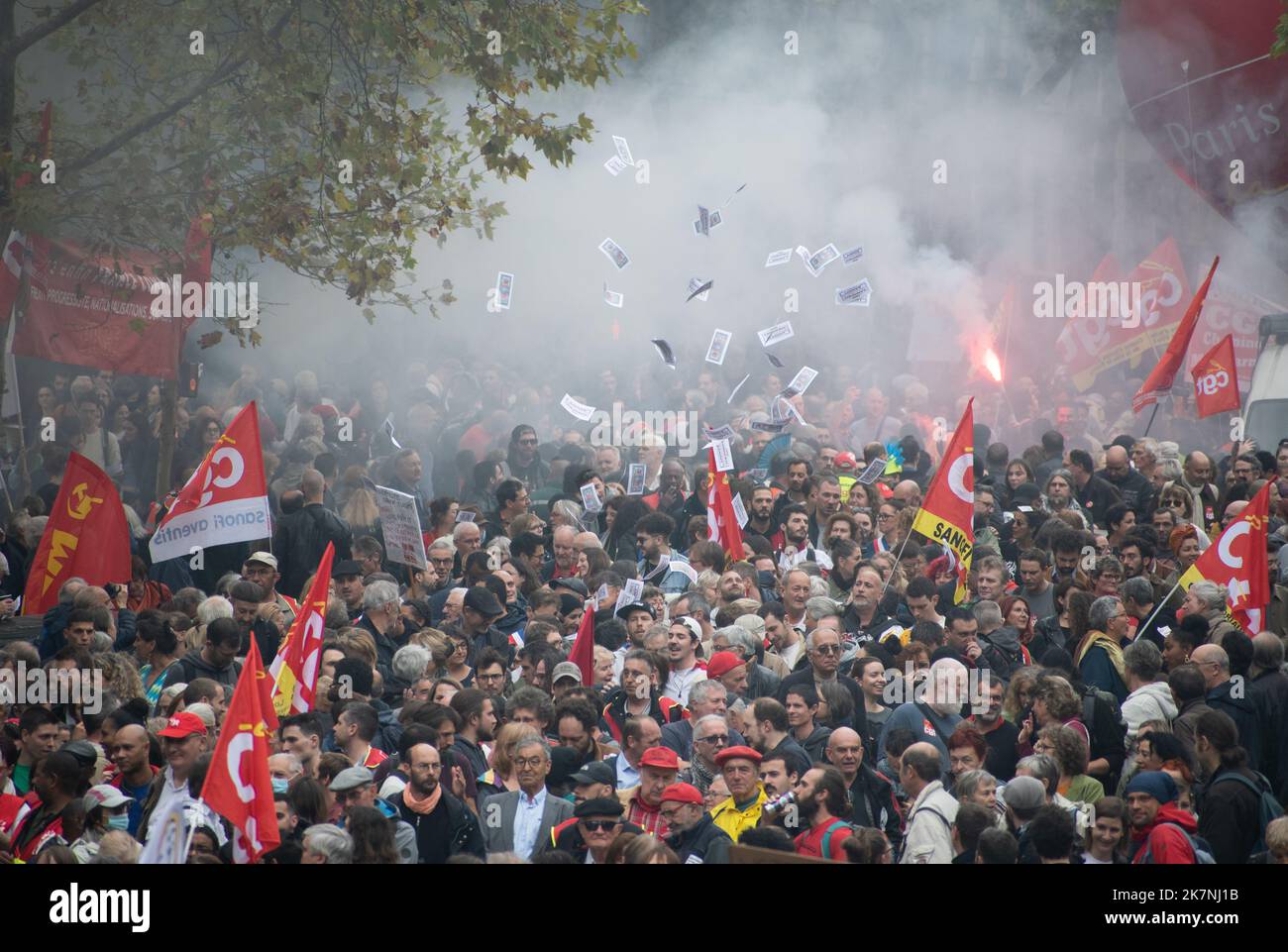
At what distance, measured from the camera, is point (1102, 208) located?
25266mm

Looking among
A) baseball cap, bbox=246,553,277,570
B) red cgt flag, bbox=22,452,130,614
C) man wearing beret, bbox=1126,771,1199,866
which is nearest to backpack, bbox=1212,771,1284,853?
man wearing beret, bbox=1126,771,1199,866

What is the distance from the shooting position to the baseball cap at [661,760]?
631cm

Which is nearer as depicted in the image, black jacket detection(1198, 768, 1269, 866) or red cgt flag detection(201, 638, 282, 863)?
red cgt flag detection(201, 638, 282, 863)

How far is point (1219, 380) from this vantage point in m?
13.4

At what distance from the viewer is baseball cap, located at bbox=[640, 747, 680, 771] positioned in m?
6.31

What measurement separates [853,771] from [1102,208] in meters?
20.3

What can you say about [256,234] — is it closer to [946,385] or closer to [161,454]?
[161,454]

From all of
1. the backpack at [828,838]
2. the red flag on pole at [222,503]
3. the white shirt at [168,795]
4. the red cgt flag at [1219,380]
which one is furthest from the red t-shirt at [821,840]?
the red cgt flag at [1219,380]

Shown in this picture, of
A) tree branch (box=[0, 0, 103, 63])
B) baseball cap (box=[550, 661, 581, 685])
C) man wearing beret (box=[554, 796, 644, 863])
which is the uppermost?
tree branch (box=[0, 0, 103, 63])

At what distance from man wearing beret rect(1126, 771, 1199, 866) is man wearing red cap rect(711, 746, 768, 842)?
136 centimetres

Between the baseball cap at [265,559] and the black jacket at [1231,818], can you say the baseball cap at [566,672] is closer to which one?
the baseball cap at [265,559]
